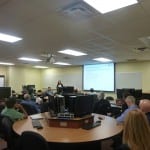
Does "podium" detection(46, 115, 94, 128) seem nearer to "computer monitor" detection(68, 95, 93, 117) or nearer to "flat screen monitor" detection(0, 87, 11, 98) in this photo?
"computer monitor" detection(68, 95, 93, 117)

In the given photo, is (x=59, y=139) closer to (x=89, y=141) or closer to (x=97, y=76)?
(x=89, y=141)

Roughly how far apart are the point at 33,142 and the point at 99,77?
326 inches

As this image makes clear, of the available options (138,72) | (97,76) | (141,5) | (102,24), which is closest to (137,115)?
(141,5)

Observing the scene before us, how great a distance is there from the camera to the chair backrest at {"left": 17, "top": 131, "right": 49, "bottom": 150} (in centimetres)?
190

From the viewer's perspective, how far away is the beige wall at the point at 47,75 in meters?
9.35

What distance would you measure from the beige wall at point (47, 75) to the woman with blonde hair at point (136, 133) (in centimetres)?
749

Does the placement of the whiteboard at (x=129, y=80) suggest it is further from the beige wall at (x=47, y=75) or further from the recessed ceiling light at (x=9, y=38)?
the recessed ceiling light at (x=9, y=38)

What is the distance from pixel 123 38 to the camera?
4617 millimetres

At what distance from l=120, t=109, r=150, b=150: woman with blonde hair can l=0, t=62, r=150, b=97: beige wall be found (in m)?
7.49

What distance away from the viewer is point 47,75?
12961mm

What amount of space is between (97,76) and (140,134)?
8.36 metres

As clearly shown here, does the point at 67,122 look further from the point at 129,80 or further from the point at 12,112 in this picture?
the point at 129,80

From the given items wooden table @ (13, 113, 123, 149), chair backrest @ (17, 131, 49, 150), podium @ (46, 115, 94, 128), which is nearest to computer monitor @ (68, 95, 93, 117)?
podium @ (46, 115, 94, 128)

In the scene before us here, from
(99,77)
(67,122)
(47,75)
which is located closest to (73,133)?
(67,122)
